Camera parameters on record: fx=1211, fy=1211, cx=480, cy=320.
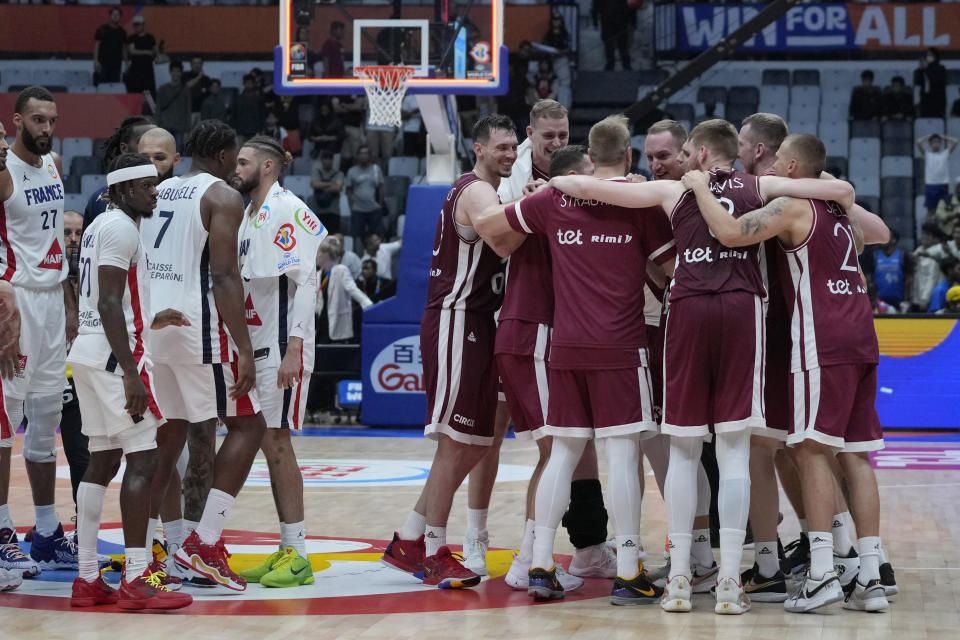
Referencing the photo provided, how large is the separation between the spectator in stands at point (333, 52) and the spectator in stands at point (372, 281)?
2.86 meters

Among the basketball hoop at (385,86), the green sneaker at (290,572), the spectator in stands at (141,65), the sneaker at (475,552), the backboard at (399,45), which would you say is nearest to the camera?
the green sneaker at (290,572)

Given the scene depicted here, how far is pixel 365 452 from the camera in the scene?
11703mm

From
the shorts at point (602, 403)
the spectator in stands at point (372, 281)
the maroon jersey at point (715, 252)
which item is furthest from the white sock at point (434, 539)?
the spectator in stands at point (372, 281)

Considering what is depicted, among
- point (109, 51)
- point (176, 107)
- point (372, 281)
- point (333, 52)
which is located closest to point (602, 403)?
point (333, 52)

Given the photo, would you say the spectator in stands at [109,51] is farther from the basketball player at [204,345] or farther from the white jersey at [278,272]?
the basketball player at [204,345]

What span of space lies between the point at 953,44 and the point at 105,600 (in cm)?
1991

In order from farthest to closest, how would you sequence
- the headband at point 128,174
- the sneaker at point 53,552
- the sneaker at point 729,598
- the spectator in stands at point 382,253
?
the spectator in stands at point 382,253 < the sneaker at point 53,552 < the headband at point 128,174 < the sneaker at point 729,598

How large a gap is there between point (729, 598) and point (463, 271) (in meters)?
1.99

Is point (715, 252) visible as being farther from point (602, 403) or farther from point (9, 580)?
point (9, 580)

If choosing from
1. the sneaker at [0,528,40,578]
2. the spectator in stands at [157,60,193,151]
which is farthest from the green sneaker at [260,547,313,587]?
the spectator in stands at [157,60,193,151]

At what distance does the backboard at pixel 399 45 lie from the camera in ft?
42.7

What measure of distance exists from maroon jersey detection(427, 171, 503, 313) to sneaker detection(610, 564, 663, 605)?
1.48 m

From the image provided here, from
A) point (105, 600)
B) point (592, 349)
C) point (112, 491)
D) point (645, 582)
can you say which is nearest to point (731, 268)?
point (592, 349)

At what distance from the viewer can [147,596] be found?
205 inches
